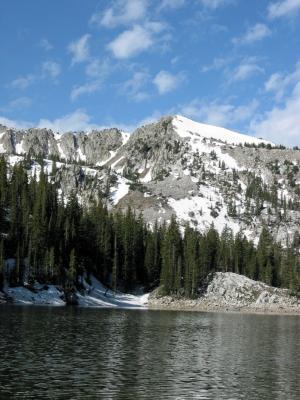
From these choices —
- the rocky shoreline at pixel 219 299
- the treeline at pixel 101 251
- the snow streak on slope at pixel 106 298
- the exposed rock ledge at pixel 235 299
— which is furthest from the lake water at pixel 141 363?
the exposed rock ledge at pixel 235 299

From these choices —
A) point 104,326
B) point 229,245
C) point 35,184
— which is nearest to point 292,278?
point 229,245

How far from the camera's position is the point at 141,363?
40.8m

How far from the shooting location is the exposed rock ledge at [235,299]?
13138 centimetres

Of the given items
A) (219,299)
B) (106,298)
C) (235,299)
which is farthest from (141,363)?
(219,299)

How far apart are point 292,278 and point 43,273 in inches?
2924

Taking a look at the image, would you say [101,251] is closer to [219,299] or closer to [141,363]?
[219,299]

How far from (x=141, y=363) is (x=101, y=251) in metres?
107

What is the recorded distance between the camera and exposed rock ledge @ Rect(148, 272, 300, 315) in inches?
5172

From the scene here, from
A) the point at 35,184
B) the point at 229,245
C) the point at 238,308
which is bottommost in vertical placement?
the point at 238,308

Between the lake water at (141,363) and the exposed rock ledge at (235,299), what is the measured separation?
6410 centimetres

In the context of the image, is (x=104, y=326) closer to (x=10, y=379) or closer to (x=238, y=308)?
(x=10, y=379)

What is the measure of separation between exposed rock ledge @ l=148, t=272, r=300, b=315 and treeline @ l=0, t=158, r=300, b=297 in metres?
4.47

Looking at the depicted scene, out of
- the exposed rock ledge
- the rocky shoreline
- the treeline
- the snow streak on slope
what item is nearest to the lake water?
the treeline

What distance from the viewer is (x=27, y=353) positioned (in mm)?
42531
